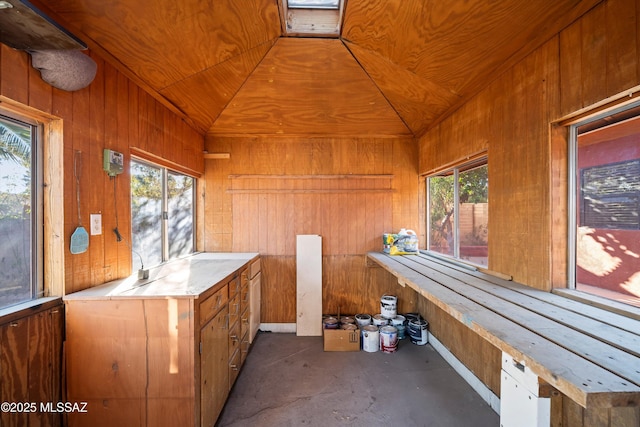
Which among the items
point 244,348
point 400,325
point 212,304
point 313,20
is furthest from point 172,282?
point 400,325

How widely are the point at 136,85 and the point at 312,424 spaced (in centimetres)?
276

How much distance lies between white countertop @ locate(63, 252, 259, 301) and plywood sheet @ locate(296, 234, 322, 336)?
75 cm

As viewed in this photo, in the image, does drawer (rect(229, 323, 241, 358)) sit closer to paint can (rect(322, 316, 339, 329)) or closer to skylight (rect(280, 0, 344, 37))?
paint can (rect(322, 316, 339, 329))

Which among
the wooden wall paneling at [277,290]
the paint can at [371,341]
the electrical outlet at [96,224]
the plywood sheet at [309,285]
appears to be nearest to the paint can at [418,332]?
the paint can at [371,341]

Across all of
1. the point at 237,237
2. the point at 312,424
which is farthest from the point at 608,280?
the point at 237,237

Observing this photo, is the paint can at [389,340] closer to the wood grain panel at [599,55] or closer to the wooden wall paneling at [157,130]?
the wood grain panel at [599,55]

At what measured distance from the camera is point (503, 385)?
1.05 meters

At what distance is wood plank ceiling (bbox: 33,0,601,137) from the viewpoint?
1431 millimetres

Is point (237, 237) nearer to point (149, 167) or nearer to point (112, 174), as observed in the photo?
point (149, 167)

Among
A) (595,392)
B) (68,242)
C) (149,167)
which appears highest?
(149,167)

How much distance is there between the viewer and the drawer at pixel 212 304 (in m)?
1.54

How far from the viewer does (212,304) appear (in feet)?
5.46

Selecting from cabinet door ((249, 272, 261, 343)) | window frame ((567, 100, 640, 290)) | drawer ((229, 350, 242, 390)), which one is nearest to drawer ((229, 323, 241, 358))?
drawer ((229, 350, 242, 390))

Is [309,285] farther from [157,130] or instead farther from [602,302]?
[602,302]
